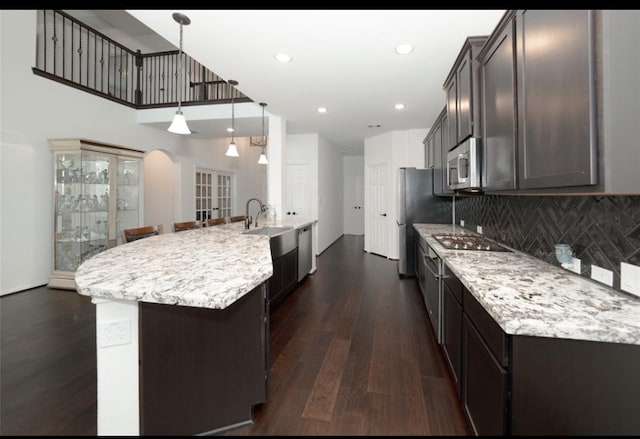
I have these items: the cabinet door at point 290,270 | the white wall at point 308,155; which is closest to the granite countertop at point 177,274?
the cabinet door at point 290,270

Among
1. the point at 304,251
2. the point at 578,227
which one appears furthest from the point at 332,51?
the point at 304,251

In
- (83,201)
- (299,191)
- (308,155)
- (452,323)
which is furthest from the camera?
(299,191)

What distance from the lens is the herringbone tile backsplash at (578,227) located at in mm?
1256

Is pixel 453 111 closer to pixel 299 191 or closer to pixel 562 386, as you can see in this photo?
pixel 562 386

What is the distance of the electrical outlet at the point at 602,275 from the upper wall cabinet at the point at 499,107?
21.9 inches

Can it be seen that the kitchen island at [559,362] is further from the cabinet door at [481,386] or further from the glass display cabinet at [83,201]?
the glass display cabinet at [83,201]

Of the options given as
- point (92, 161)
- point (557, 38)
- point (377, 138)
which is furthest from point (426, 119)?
point (92, 161)

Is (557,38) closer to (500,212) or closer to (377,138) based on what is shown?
(500,212)

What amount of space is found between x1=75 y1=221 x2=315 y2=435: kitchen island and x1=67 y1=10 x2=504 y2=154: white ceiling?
72.9 inches

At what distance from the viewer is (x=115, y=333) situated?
1338mm

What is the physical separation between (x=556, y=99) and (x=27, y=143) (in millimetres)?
5483

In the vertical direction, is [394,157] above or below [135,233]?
above

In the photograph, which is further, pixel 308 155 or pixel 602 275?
pixel 308 155

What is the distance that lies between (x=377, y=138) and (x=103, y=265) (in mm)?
5745
